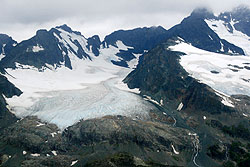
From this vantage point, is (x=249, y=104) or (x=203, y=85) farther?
(x=203, y=85)

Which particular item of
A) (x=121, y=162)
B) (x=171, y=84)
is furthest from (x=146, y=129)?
(x=171, y=84)

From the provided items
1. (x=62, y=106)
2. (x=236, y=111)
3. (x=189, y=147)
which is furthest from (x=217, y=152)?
(x=62, y=106)

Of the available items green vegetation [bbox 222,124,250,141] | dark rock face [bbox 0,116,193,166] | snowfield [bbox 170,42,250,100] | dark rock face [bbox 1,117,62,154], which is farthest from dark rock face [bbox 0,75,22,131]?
snowfield [bbox 170,42,250,100]

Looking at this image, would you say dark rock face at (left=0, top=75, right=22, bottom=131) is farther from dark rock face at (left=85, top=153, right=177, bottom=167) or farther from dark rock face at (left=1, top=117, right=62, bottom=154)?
dark rock face at (left=85, top=153, right=177, bottom=167)

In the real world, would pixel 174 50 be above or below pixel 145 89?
above

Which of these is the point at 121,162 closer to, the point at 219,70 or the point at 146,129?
the point at 146,129

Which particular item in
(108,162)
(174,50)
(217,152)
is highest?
(174,50)

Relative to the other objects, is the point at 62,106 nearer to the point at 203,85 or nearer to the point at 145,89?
the point at 145,89
